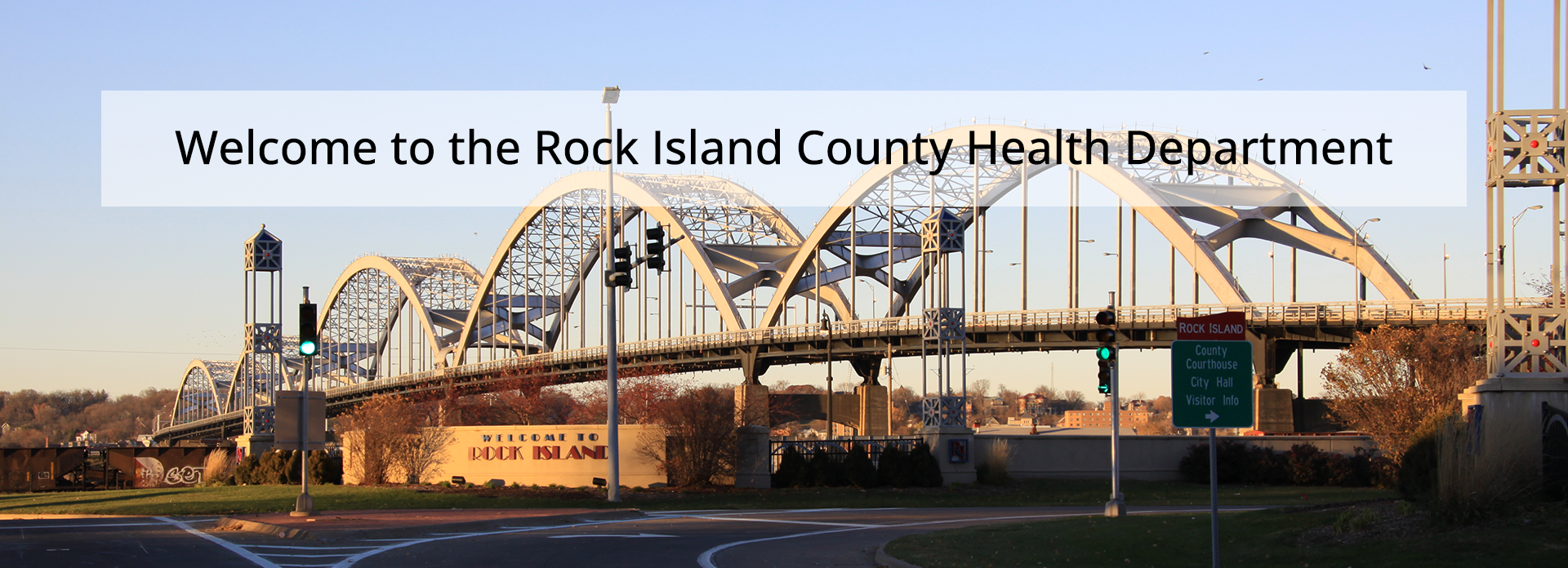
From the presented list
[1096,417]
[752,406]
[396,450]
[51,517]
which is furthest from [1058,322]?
[1096,417]

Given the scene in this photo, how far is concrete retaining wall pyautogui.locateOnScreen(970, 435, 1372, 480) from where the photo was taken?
44.9 metres

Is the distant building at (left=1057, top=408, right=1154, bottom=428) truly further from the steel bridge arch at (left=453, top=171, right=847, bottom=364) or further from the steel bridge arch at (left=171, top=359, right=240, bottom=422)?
the steel bridge arch at (left=171, top=359, right=240, bottom=422)

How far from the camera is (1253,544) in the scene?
16328 millimetres

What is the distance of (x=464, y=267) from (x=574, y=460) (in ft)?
330

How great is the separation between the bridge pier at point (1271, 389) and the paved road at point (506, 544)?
1800 inches

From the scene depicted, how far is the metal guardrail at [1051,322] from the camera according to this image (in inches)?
2491

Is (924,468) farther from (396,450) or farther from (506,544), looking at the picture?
(506,544)

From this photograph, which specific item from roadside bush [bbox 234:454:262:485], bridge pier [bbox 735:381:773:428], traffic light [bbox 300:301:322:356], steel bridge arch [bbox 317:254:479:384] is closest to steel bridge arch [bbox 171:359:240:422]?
steel bridge arch [bbox 317:254:479:384]

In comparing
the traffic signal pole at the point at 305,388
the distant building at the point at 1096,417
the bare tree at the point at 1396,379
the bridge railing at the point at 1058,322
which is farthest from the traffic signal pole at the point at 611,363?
the distant building at the point at 1096,417

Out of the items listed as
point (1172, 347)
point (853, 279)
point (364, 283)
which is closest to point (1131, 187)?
point (853, 279)

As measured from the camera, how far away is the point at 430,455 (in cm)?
3834

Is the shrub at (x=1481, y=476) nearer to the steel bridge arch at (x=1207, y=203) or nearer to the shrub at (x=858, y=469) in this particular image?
the shrub at (x=858, y=469)

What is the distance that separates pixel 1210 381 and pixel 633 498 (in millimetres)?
21686

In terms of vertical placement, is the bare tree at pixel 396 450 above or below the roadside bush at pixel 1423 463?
below
